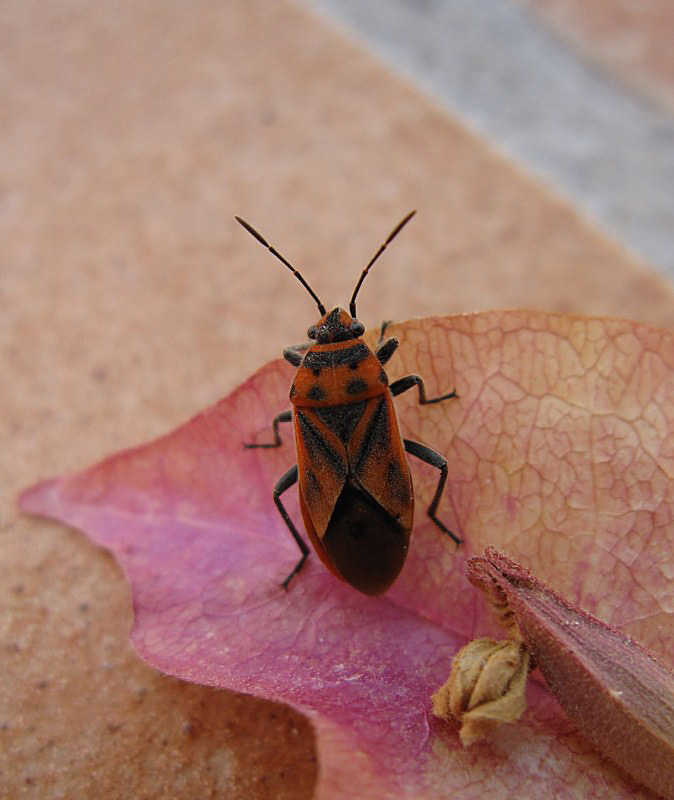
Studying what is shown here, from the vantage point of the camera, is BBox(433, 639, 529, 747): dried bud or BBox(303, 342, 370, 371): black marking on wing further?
BBox(303, 342, 370, 371): black marking on wing

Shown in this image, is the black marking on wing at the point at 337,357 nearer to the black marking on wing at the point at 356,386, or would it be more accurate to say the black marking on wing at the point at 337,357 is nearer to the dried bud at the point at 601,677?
the black marking on wing at the point at 356,386

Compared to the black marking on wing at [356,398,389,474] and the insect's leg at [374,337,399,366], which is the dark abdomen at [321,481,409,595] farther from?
the insect's leg at [374,337,399,366]

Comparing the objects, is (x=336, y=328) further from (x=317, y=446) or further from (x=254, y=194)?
(x=254, y=194)

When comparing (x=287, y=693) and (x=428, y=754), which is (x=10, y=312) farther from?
(x=428, y=754)


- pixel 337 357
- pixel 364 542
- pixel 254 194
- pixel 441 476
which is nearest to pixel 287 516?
pixel 364 542

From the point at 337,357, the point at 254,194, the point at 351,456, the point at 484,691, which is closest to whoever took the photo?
the point at 484,691

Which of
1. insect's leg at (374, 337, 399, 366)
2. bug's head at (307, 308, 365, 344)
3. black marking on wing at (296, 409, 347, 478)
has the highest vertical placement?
insect's leg at (374, 337, 399, 366)

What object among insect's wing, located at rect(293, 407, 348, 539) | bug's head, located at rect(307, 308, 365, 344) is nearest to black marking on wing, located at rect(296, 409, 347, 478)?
insect's wing, located at rect(293, 407, 348, 539)

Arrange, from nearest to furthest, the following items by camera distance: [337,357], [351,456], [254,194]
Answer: [351,456], [337,357], [254,194]
